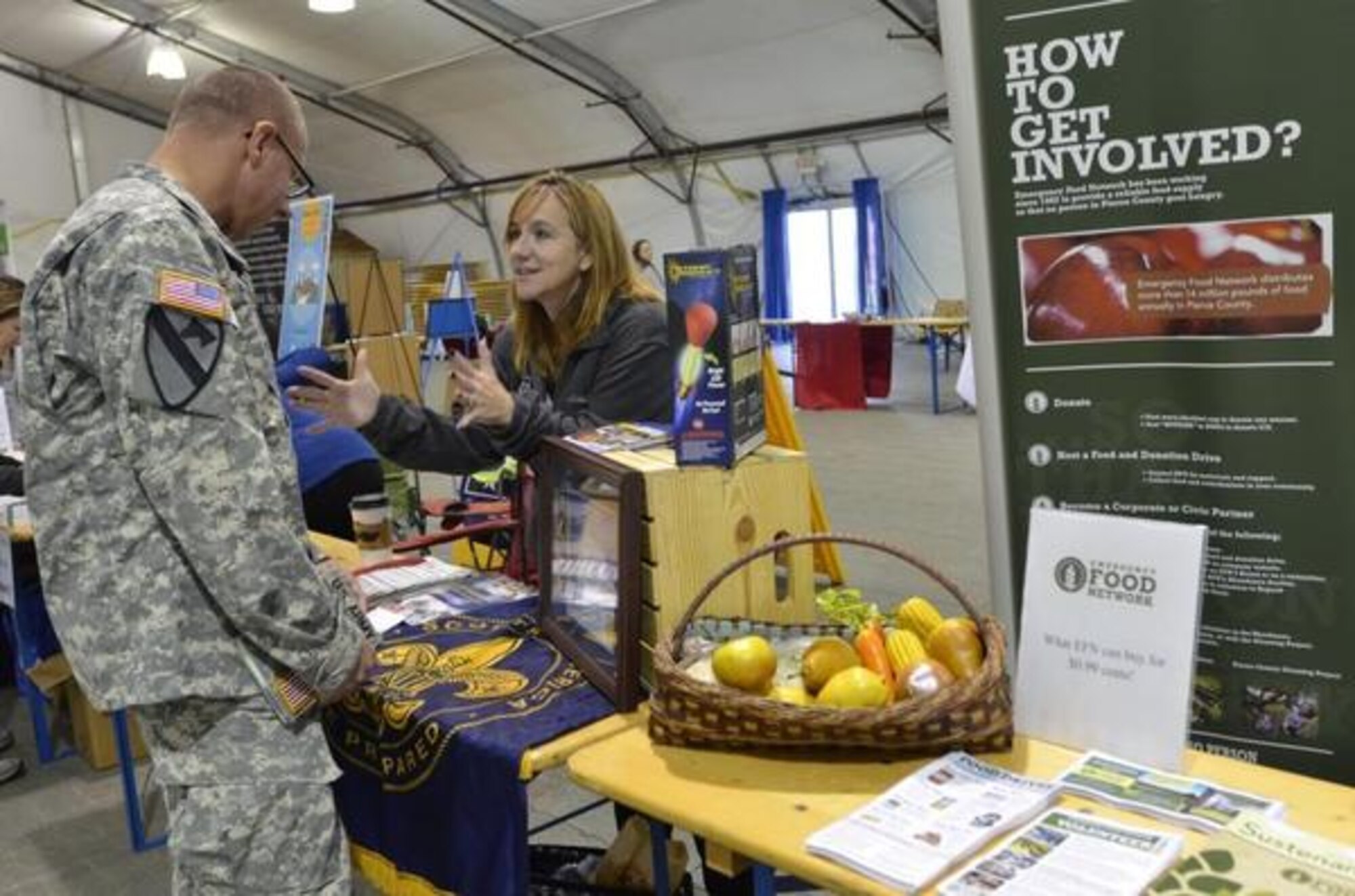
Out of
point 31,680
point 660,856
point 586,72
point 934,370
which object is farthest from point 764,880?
point 586,72

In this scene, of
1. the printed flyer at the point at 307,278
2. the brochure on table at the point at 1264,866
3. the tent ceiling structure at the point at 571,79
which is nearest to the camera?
the brochure on table at the point at 1264,866

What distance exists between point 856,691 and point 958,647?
5.1 inches

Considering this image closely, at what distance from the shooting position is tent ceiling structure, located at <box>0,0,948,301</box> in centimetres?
958

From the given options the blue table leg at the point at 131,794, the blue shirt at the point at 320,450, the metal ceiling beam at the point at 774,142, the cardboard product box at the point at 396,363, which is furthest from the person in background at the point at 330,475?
the metal ceiling beam at the point at 774,142

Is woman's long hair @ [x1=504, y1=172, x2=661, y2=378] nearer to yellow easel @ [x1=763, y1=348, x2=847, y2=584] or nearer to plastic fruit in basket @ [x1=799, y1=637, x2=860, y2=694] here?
plastic fruit in basket @ [x1=799, y1=637, x2=860, y2=694]

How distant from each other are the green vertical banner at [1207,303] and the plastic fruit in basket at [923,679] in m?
0.31

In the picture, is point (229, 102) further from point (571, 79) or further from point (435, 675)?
point (571, 79)

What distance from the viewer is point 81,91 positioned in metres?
13.7

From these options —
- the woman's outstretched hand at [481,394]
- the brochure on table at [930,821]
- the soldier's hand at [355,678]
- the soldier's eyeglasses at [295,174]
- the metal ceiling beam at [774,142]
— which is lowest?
the brochure on table at [930,821]

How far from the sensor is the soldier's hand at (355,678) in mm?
1431

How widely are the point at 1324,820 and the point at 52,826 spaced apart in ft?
9.75

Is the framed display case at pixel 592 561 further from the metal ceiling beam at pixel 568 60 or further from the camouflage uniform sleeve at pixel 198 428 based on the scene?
the metal ceiling beam at pixel 568 60

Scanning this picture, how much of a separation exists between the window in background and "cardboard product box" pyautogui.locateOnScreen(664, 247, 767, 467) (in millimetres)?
10661

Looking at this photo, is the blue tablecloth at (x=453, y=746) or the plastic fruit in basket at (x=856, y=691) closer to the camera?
the plastic fruit in basket at (x=856, y=691)
